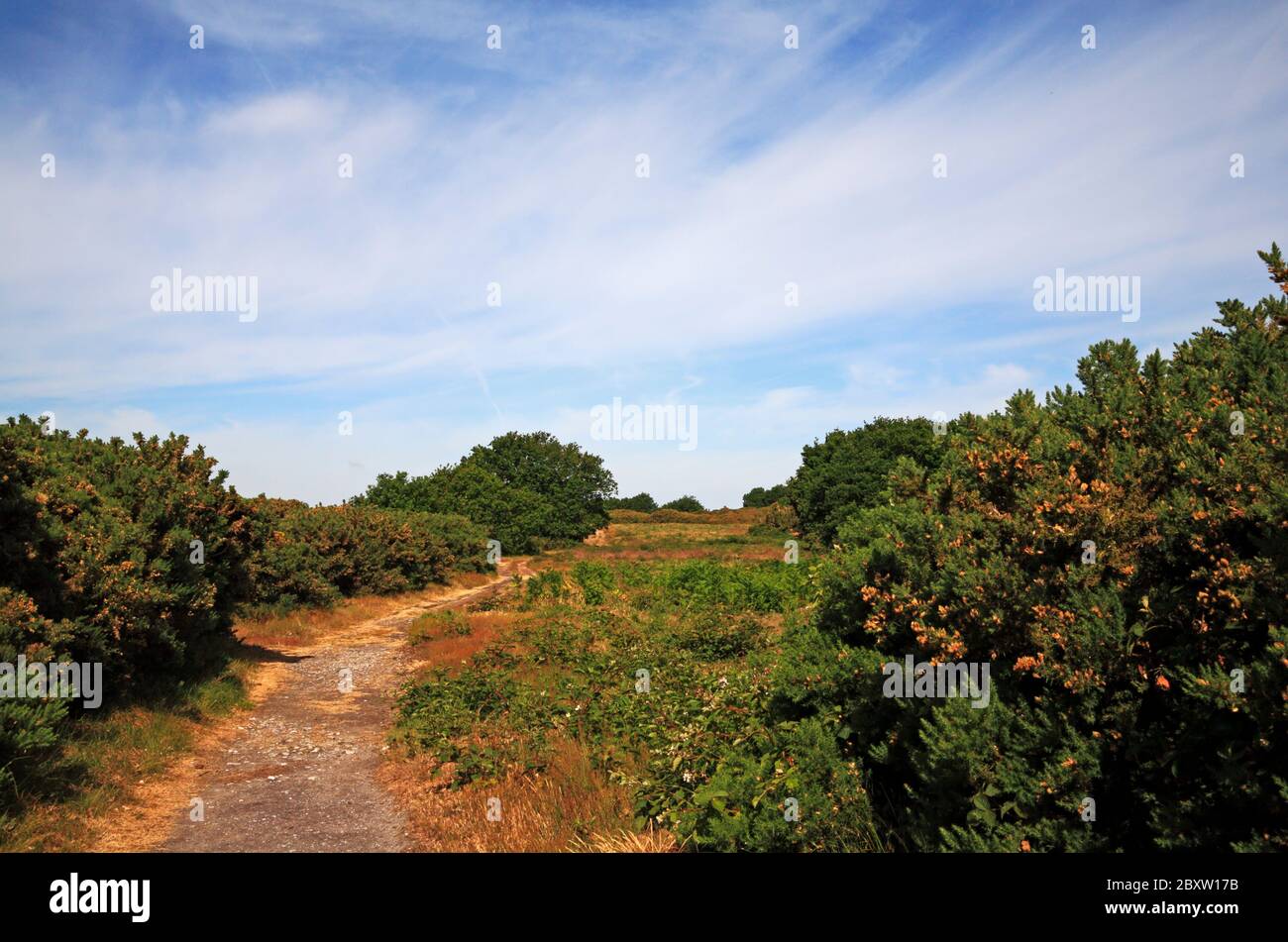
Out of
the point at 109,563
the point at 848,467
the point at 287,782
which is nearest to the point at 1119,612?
the point at 287,782

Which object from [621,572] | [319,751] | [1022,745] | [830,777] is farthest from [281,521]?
[1022,745]

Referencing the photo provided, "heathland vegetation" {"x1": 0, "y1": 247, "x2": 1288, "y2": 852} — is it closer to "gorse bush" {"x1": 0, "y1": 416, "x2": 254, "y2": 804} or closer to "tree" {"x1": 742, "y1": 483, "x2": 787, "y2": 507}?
A: "gorse bush" {"x1": 0, "y1": 416, "x2": 254, "y2": 804}

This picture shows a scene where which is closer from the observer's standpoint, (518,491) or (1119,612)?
(1119,612)

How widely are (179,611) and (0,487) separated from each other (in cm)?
401

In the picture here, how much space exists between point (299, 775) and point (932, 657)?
8.02 metres

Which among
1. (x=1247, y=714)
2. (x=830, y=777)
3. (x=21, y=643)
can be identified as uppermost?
(x=1247, y=714)

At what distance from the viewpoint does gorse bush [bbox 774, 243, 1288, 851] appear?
2.99 m

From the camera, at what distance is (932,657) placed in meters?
4.35

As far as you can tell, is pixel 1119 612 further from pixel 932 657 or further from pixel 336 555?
pixel 336 555

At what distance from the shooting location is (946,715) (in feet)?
12.9

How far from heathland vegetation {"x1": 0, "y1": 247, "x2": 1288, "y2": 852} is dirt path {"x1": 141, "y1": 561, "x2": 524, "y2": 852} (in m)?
0.66

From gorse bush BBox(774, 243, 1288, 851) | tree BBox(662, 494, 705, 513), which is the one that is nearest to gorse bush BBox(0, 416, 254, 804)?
gorse bush BBox(774, 243, 1288, 851)
